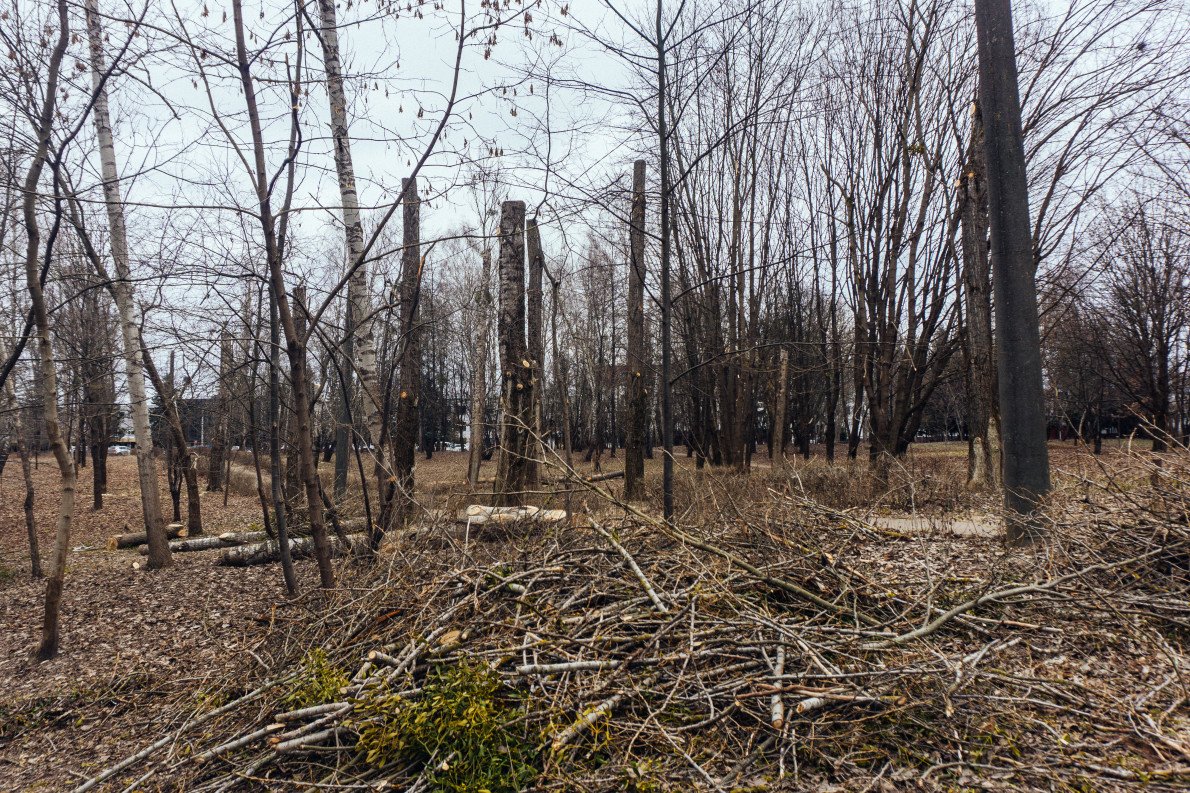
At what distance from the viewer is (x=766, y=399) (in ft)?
71.8

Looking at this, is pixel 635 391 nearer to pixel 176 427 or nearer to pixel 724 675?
pixel 176 427

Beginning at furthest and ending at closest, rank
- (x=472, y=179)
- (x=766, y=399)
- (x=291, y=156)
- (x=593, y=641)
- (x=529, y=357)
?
(x=766, y=399), (x=529, y=357), (x=472, y=179), (x=291, y=156), (x=593, y=641)

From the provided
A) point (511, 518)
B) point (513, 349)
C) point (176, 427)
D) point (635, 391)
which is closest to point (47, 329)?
point (511, 518)

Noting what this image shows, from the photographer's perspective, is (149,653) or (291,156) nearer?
(291,156)

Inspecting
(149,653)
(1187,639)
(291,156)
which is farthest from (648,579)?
(149,653)

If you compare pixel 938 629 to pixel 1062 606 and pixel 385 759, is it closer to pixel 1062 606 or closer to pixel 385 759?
pixel 1062 606

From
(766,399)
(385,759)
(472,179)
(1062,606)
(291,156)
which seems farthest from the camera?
(766,399)

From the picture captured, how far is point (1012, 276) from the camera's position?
502 centimetres

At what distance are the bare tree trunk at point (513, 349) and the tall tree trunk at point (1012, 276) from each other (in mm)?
4925

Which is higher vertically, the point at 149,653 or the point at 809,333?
the point at 809,333

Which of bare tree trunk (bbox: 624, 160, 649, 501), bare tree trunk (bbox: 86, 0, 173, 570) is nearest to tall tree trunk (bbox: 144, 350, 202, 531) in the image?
bare tree trunk (bbox: 86, 0, 173, 570)

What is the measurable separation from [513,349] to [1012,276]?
544cm

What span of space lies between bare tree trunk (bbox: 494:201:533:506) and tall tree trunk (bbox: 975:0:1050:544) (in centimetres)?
493

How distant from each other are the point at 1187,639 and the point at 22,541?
15.5 metres
